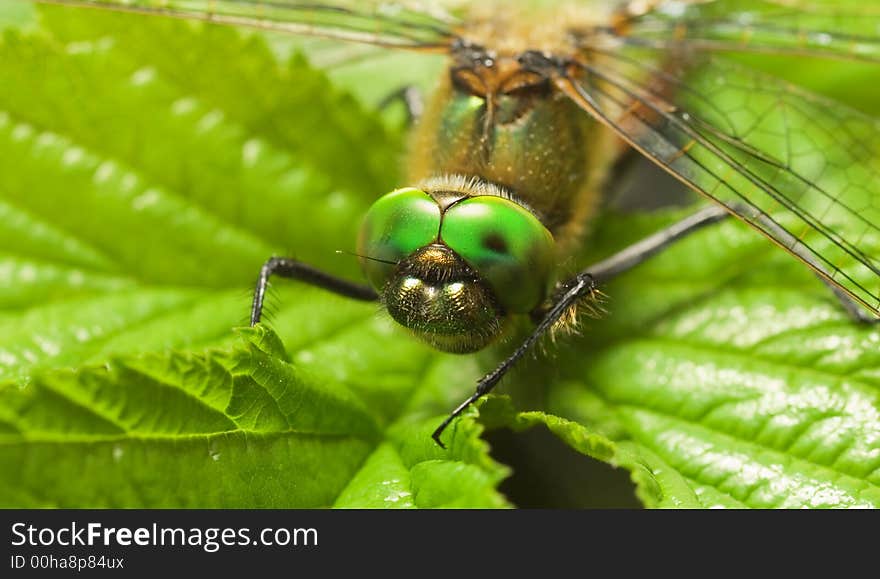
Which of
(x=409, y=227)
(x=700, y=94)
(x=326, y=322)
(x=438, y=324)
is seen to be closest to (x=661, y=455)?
(x=438, y=324)

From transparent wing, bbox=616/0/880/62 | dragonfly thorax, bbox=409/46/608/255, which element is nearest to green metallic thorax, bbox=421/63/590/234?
dragonfly thorax, bbox=409/46/608/255

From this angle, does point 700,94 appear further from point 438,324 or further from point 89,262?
point 89,262

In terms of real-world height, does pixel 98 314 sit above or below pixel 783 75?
below

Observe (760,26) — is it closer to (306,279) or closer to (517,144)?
(517,144)

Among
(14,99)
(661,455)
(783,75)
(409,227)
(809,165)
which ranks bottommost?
(661,455)

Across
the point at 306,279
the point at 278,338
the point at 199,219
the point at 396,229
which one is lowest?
the point at 278,338

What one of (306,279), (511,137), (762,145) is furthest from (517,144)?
(762,145)

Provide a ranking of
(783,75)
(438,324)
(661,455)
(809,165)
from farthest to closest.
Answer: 1. (783,75)
2. (809,165)
3. (661,455)
4. (438,324)
